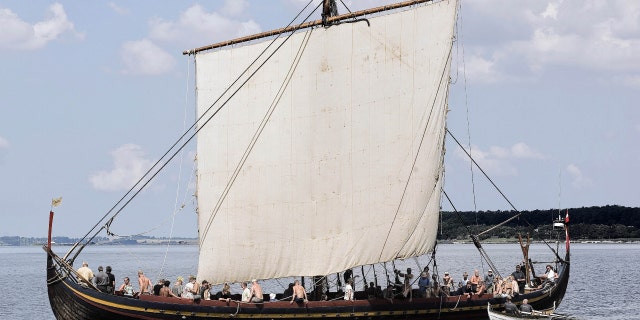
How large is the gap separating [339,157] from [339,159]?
0.08m

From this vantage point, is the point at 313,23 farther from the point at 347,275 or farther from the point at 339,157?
the point at 347,275

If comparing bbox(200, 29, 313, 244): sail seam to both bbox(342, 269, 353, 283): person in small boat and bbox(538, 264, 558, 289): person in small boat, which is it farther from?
bbox(538, 264, 558, 289): person in small boat

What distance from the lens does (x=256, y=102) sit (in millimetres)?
41812

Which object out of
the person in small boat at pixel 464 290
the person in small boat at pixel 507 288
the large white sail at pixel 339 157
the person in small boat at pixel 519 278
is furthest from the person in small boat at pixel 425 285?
the person in small boat at pixel 519 278

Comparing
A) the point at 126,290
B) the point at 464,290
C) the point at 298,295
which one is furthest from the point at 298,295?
the point at 464,290

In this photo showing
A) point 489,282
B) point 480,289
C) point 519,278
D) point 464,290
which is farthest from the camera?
point 519,278

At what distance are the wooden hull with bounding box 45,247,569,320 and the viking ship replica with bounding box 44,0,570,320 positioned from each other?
0.11m

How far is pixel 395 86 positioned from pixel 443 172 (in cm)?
366

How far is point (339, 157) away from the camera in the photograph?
40.9 meters

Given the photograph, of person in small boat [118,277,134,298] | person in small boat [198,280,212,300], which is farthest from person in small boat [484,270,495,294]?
person in small boat [118,277,134,298]

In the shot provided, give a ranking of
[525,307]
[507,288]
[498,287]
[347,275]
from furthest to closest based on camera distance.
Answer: [507,288], [498,287], [525,307], [347,275]

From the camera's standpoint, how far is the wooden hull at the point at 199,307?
3700 centimetres

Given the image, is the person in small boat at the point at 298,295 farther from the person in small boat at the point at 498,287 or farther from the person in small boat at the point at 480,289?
the person in small boat at the point at 498,287

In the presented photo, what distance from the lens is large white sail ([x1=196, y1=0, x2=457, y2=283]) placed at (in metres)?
40.7
